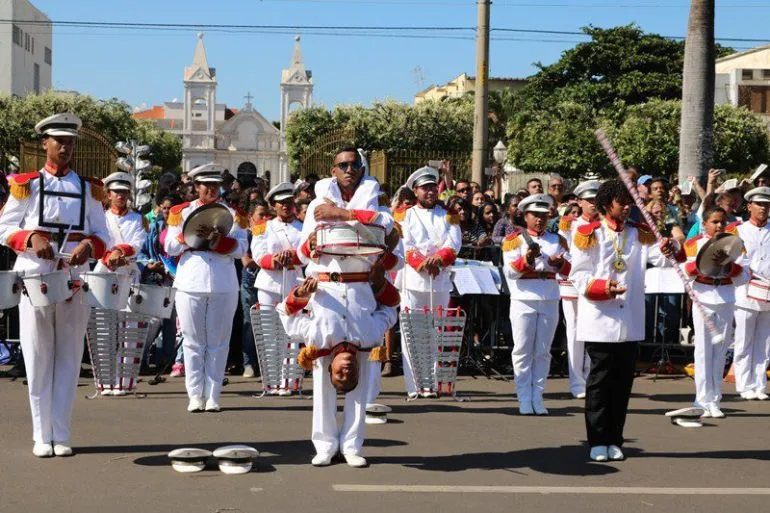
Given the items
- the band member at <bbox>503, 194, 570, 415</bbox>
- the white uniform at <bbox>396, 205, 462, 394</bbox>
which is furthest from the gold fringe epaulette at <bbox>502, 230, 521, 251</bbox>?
the white uniform at <bbox>396, 205, 462, 394</bbox>

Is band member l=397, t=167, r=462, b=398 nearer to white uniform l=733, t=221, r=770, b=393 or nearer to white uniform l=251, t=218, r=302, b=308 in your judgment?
white uniform l=251, t=218, r=302, b=308

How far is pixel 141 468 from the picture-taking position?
8945 millimetres

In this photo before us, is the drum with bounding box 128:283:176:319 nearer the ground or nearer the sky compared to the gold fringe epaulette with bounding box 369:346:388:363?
nearer the sky

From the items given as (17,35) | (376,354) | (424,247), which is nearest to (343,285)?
(376,354)

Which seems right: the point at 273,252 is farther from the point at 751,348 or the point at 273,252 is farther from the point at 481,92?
the point at 481,92

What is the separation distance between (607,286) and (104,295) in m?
5.04

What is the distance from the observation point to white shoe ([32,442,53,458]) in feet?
30.5

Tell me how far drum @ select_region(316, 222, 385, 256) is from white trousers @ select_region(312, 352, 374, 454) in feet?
2.52

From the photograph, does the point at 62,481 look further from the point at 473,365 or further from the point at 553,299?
the point at 473,365

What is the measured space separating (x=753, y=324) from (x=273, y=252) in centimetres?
516

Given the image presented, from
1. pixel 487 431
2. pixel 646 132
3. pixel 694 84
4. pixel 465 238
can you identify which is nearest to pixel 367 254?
pixel 487 431

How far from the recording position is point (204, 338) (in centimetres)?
1208

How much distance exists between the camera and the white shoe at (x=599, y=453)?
9555 mm

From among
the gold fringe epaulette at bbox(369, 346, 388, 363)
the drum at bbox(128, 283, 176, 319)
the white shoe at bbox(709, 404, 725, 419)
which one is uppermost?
the drum at bbox(128, 283, 176, 319)
